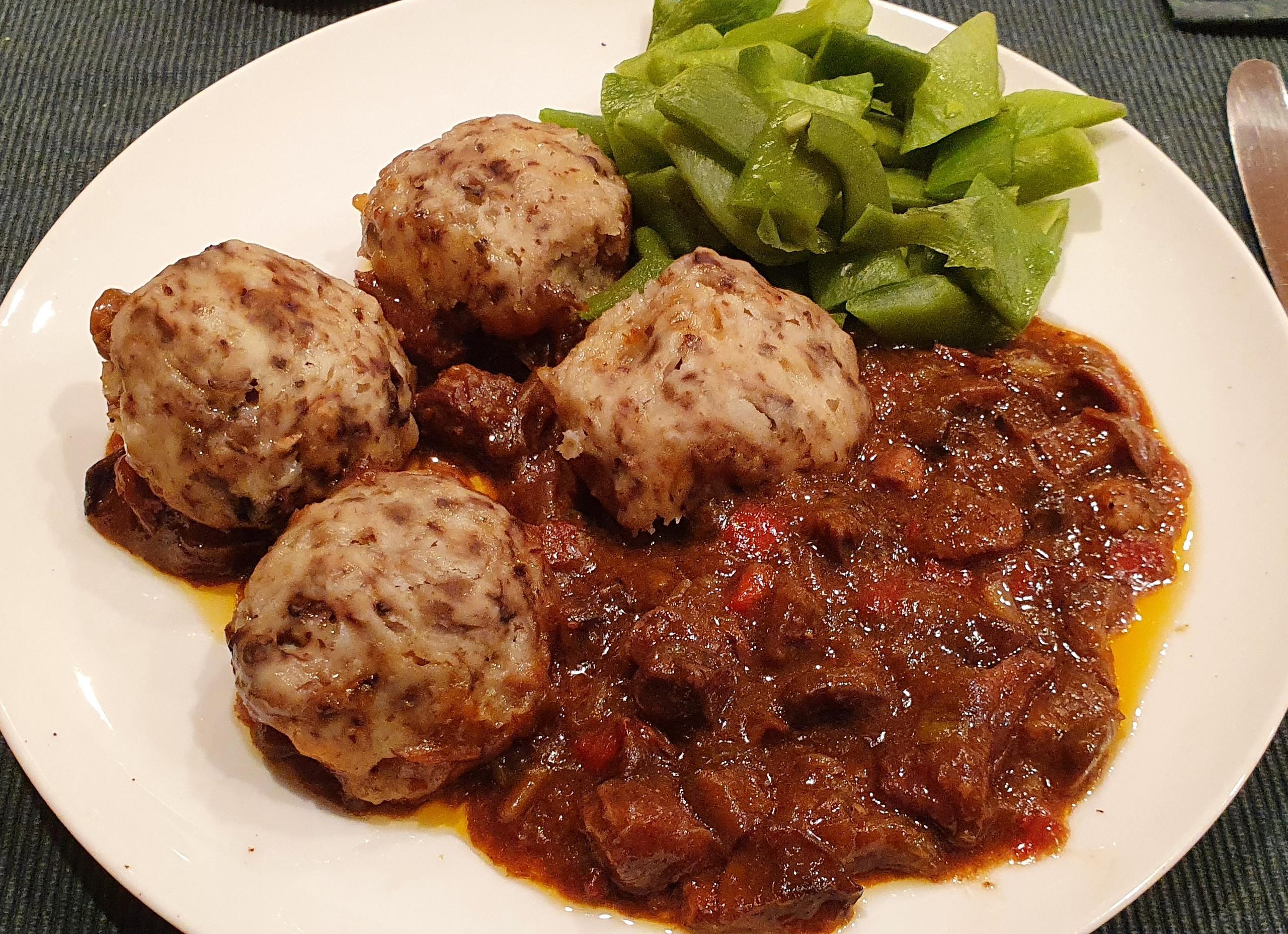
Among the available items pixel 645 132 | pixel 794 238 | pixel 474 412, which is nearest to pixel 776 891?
pixel 474 412

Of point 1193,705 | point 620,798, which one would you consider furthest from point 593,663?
point 1193,705

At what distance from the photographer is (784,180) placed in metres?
3.37

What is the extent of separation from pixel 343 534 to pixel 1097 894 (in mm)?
2057

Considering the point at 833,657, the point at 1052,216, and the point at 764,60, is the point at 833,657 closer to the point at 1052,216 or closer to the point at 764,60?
the point at 1052,216

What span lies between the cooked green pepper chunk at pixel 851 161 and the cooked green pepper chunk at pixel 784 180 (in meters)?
0.05

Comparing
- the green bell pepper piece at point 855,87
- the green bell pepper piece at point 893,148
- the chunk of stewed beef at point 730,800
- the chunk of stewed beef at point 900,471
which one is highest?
the green bell pepper piece at point 855,87

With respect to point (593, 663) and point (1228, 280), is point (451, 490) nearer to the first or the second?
point (593, 663)

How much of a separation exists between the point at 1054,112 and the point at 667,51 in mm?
1564

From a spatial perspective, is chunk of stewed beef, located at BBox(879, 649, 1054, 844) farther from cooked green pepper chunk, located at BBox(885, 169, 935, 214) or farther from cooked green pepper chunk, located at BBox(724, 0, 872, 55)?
cooked green pepper chunk, located at BBox(724, 0, 872, 55)

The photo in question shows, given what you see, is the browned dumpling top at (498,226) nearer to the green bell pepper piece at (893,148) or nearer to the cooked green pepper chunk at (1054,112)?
the green bell pepper piece at (893,148)

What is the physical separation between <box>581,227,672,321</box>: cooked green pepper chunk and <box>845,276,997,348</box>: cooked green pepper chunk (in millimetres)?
687

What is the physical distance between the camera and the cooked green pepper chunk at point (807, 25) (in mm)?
4020

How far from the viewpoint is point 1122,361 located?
11.8 ft

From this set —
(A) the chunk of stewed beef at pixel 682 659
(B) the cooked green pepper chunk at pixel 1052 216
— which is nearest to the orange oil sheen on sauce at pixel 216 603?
(A) the chunk of stewed beef at pixel 682 659
